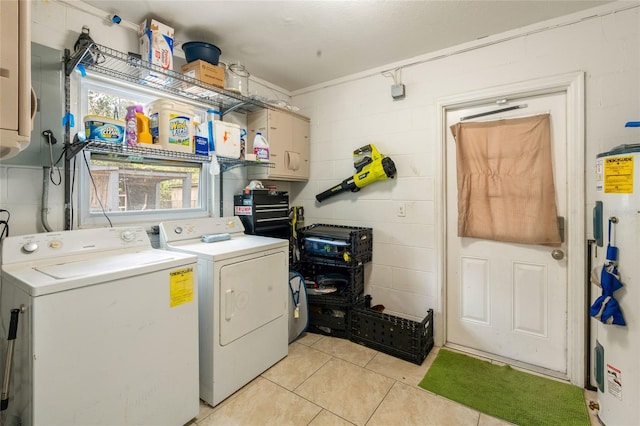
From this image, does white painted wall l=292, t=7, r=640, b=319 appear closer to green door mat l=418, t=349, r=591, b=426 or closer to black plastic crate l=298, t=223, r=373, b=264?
black plastic crate l=298, t=223, r=373, b=264

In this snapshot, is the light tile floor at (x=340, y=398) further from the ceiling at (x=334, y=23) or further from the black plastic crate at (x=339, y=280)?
the ceiling at (x=334, y=23)

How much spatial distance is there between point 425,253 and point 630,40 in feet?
6.09

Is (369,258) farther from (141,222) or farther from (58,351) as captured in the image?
(58,351)

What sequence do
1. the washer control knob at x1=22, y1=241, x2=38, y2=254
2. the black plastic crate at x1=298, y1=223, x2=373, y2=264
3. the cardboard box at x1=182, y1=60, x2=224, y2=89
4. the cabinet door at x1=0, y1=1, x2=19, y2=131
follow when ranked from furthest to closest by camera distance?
the black plastic crate at x1=298, y1=223, x2=373, y2=264 → the cardboard box at x1=182, y1=60, x2=224, y2=89 → the washer control knob at x1=22, y1=241, x2=38, y2=254 → the cabinet door at x1=0, y1=1, x2=19, y2=131

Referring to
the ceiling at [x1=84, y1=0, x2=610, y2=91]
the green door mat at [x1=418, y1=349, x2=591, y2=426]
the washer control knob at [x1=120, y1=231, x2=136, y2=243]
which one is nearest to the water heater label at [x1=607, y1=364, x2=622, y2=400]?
the green door mat at [x1=418, y1=349, x2=591, y2=426]

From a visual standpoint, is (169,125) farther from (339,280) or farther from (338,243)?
(339,280)

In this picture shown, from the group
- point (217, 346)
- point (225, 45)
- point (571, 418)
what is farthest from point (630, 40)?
point (217, 346)

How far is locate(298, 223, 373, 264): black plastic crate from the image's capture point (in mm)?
2545

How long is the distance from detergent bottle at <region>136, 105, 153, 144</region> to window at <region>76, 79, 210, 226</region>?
215 mm

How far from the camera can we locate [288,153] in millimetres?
2914

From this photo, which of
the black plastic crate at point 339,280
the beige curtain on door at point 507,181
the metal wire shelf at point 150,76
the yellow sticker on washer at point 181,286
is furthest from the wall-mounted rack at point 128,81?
the beige curtain on door at point 507,181

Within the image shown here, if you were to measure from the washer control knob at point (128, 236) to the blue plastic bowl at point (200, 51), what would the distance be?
51.0 inches

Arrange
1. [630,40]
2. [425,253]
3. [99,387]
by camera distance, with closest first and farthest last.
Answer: [99,387] → [630,40] → [425,253]

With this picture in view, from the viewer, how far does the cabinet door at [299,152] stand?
2955mm
